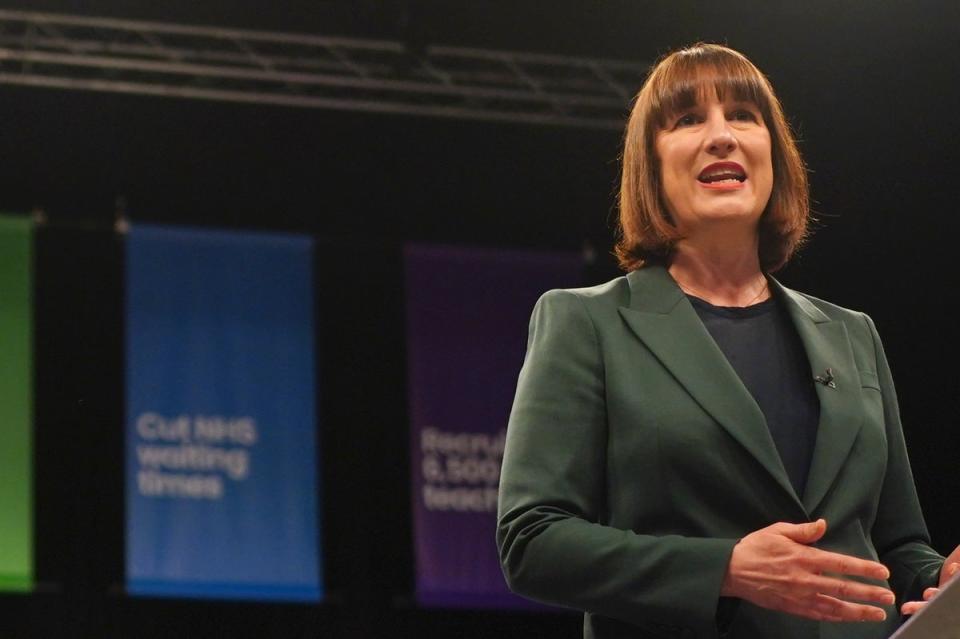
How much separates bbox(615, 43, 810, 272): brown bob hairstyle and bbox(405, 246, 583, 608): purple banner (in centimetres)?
485

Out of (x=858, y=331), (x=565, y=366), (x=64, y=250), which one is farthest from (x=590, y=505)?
(x=64, y=250)

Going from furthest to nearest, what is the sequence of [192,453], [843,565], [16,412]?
[192,453] → [16,412] → [843,565]

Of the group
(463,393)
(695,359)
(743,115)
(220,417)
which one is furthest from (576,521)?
(463,393)

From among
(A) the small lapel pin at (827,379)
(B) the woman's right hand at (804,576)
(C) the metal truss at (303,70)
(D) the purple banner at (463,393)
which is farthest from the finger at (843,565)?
(C) the metal truss at (303,70)

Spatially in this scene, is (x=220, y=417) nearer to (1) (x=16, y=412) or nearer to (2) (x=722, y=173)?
(1) (x=16, y=412)

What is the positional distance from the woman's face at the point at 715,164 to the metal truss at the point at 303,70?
493 centimetres

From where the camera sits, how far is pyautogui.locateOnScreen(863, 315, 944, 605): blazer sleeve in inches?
73.0

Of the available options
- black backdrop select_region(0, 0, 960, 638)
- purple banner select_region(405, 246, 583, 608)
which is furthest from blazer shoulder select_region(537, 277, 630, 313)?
black backdrop select_region(0, 0, 960, 638)

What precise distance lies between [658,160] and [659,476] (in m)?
0.43

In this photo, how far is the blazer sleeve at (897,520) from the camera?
1854 mm

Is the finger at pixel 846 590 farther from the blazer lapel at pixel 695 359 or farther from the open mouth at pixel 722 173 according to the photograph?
the open mouth at pixel 722 173

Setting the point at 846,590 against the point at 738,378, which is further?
the point at 738,378

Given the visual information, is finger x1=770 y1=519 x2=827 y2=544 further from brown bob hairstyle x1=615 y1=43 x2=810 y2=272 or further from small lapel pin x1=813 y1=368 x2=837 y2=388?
brown bob hairstyle x1=615 y1=43 x2=810 y2=272

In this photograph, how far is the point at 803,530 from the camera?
4.99 ft
